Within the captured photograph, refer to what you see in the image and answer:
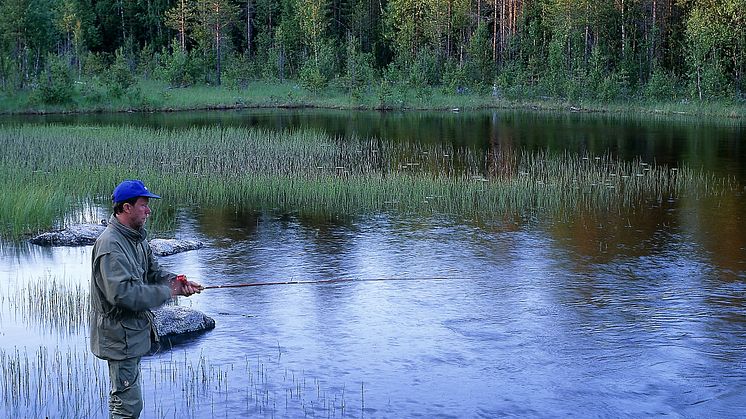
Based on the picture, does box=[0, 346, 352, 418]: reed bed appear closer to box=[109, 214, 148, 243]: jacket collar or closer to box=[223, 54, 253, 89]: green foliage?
box=[109, 214, 148, 243]: jacket collar

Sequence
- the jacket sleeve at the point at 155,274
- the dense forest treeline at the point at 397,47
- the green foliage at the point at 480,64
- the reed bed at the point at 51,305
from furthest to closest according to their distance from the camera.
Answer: the green foliage at the point at 480,64 < the dense forest treeline at the point at 397,47 < the reed bed at the point at 51,305 < the jacket sleeve at the point at 155,274

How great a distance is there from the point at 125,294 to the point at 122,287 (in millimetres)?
51

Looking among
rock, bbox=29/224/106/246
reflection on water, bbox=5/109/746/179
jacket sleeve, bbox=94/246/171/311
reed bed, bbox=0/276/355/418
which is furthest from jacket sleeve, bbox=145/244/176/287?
reflection on water, bbox=5/109/746/179

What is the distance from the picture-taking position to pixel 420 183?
21.6 meters

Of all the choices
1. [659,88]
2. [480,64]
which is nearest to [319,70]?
[480,64]

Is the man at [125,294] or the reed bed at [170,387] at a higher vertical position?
A: the man at [125,294]

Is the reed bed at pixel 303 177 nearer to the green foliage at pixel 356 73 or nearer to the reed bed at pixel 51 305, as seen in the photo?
the reed bed at pixel 51 305

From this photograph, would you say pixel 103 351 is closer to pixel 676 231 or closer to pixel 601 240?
pixel 601 240

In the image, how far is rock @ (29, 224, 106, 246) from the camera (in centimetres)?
1603

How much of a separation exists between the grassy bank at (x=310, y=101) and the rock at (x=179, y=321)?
39.3 metres

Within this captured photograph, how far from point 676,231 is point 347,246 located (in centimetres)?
632

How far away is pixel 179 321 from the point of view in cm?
1109

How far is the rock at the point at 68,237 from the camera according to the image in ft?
52.6

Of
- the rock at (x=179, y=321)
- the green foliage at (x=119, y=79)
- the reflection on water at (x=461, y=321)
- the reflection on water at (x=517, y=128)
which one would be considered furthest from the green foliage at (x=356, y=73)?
the rock at (x=179, y=321)
